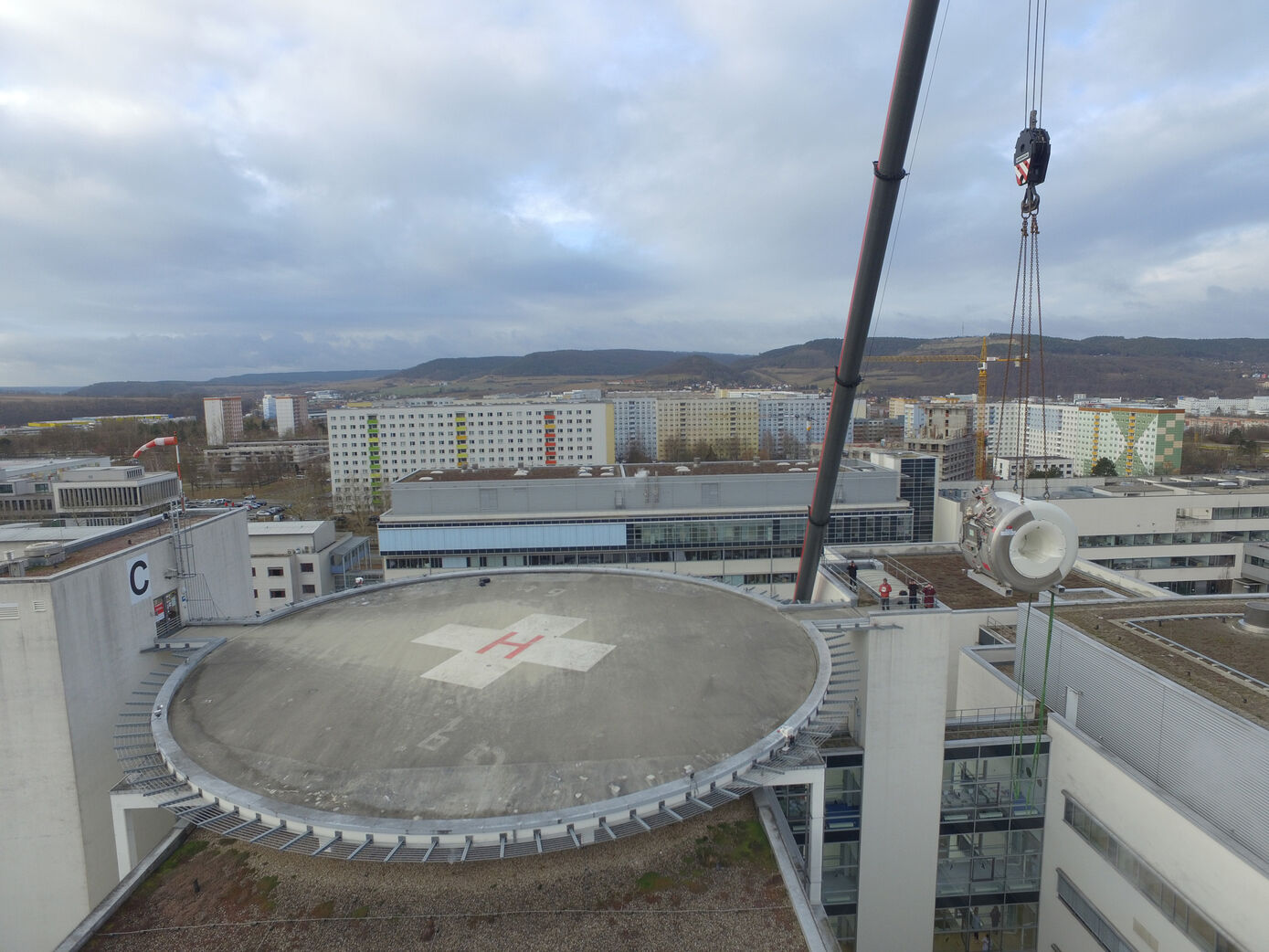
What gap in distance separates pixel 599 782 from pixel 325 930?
4.86 m

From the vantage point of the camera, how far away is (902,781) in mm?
17484

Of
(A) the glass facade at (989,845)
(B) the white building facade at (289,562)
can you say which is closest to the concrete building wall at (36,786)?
(A) the glass facade at (989,845)

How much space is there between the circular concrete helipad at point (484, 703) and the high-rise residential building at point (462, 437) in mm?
86234

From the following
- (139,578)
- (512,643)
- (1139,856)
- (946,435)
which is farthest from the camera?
(946,435)

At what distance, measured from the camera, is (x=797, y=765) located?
42.6 feet

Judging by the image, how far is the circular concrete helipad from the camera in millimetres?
11695

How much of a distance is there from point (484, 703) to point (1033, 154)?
1729 cm

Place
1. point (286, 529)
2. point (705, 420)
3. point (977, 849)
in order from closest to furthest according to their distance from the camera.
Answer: point (977, 849)
point (286, 529)
point (705, 420)

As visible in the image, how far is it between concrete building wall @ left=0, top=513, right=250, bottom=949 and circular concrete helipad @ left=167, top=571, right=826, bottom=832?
2.09 meters

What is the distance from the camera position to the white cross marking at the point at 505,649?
1647 centimetres

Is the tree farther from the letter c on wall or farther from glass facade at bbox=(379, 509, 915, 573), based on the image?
the letter c on wall

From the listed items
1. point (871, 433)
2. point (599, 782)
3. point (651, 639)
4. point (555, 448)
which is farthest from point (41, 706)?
point (871, 433)

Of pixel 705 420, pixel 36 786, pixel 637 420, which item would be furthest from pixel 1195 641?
pixel 705 420

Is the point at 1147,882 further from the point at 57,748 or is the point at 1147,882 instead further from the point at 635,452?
the point at 635,452
